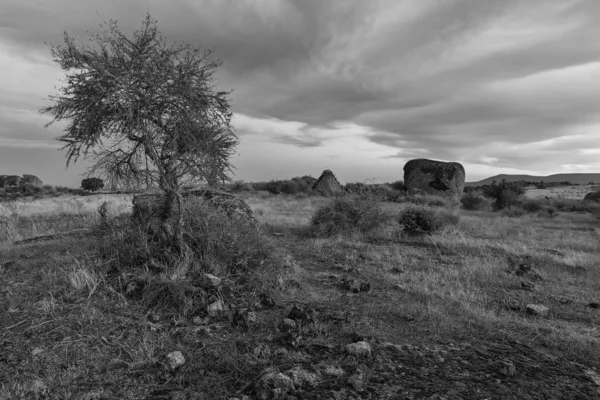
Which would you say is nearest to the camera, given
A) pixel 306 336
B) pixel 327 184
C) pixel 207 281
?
pixel 306 336

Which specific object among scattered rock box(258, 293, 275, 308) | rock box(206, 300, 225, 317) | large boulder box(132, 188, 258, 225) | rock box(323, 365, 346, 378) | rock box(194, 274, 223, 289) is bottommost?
rock box(323, 365, 346, 378)

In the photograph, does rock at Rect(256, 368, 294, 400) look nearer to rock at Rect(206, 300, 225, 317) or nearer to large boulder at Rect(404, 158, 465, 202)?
rock at Rect(206, 300, 225, 317)

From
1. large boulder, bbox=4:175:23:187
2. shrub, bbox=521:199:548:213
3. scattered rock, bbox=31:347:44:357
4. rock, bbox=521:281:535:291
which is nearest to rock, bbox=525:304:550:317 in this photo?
rock, bbox=521:281:535:291

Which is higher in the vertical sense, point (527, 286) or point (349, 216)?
point (349, 216)

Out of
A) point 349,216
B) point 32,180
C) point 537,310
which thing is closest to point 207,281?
point 537,310

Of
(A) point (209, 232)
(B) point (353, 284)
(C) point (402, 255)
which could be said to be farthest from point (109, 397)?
(C) point (402, 255)

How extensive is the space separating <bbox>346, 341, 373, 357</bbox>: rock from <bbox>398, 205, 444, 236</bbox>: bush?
7.70 meters

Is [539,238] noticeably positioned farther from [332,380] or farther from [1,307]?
[1,307]

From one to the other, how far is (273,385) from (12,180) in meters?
43.6

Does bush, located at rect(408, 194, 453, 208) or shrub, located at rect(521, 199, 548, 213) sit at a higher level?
bush, located at rect(408, 194, 453, 208)

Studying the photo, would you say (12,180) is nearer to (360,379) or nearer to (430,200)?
(430,200)

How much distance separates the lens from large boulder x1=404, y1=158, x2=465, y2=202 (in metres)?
24.1

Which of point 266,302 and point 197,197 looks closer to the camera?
point 266,302

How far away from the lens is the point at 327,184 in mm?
28625
